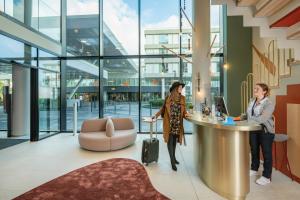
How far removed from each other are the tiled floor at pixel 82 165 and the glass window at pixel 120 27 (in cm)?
351

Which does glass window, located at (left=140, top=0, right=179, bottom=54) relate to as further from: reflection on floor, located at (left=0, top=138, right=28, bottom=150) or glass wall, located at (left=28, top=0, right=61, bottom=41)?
reflection on floor, located at (left=0, top=138, right=28, bottom=150)

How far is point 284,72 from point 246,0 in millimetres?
2147

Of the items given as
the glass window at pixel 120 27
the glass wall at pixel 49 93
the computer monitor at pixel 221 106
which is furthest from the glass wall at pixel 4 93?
the computer monitor at pixel 221 106

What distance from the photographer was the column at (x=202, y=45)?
15.8 feet

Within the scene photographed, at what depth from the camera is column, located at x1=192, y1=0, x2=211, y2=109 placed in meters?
4.82

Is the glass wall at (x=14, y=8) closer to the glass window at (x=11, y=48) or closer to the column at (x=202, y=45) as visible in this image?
the glass window at (x=11, y=48)

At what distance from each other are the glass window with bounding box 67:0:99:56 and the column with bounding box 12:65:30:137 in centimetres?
178

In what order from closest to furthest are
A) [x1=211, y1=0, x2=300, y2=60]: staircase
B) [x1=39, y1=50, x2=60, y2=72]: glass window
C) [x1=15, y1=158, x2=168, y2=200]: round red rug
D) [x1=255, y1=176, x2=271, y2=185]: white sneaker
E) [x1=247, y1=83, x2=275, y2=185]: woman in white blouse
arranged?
[x1=211, y1=0, x2=300, y2=60]: staircase < [x1=15, y1=158, x2=168, y2=200]: round red rug < [x1=247, y1=83, x2=275, y2=185]: woman in white blouse < [x1=255, y1=176, x2=271, y2=185]: white sneaker < [x1=39, y1=50, x2=60, y2=72]: glass window

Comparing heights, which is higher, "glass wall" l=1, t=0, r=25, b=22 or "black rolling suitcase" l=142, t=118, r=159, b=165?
"glass wall" l=1, t=0, r=25, b=22

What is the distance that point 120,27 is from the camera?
774 cm

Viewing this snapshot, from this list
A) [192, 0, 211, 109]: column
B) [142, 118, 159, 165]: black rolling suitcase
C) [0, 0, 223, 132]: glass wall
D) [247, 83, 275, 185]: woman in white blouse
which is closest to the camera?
[247, 83, 275, 185]: woman in white blouse

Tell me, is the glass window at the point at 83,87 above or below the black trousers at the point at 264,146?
above

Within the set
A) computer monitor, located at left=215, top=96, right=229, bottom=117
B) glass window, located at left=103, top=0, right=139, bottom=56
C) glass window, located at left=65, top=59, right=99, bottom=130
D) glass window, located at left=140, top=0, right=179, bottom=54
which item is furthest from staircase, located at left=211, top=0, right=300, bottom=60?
glass window, located at left=65, top=59, right=99, bottom=130

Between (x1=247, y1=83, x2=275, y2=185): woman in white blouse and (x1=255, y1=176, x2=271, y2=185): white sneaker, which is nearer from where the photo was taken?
(x1=247, y1=83, x2=275, y2=185): woman in white blouse
